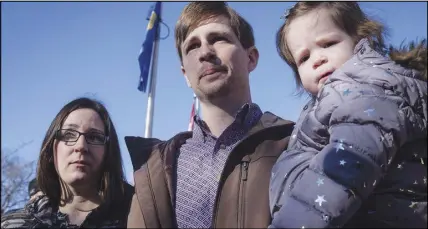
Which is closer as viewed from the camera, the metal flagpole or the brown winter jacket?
the brown winter jacket

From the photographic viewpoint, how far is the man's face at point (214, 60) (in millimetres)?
2123

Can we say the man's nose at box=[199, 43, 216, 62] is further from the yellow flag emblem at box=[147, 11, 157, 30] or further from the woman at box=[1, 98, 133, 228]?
the yellow flag emblem at box=[147, 11, 157, 30]

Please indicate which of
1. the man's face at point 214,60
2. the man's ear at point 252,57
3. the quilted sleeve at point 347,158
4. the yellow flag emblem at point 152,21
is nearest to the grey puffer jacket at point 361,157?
the quilted sleeve at point 347,158

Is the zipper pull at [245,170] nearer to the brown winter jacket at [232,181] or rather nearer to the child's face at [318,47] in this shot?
the brown winter jacket at [232,181]

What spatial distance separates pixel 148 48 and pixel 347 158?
27.4 ft

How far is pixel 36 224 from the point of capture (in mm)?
2625

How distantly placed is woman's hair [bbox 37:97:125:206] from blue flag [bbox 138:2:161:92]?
5.81 metres

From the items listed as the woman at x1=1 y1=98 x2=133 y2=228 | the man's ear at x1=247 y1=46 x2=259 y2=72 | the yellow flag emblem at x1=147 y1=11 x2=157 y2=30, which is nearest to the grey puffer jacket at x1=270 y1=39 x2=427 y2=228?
the man's ear at x1=247 y1=46 x2=259 y2=72

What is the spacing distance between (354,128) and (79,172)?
1.88m

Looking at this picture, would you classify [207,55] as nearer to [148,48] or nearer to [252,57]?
[252,57]

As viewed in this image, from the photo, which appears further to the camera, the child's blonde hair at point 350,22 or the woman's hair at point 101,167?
the woman's hair at point 101,167

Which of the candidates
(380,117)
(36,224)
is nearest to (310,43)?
(380,117)

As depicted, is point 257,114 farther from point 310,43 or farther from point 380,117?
point 380,117

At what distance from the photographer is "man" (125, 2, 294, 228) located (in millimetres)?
1744
